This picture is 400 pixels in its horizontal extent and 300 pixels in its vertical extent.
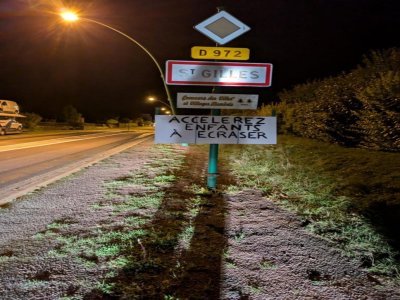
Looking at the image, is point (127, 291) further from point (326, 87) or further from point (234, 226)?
point (326, 87)

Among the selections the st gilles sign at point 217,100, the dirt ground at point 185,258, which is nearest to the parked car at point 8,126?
the dirt ground at point 185,258

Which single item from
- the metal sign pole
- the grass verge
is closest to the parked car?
the grass verge

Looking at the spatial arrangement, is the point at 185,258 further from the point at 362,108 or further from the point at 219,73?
the point at 362,108

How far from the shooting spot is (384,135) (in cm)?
798

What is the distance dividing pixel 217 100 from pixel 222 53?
759 millimetres

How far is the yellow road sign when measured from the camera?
17.2ft

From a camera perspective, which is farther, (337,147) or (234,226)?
(337,147)

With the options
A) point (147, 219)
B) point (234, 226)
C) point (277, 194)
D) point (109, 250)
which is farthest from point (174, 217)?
point (277, 194)

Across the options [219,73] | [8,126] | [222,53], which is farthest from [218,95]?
[8,126]

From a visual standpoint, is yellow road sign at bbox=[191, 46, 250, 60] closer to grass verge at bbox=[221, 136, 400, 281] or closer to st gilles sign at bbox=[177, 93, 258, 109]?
st gilles sign at bbox=[177, 93, 258, 109]

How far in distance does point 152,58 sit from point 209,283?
14.5m

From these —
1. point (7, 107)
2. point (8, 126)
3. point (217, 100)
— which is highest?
point (7, 107)

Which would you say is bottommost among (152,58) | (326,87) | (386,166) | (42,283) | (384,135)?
(42,283)

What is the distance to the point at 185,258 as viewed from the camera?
3.29m
